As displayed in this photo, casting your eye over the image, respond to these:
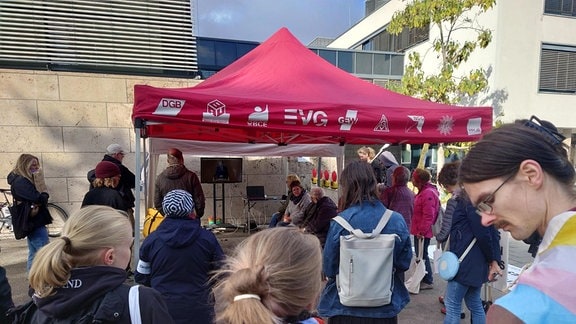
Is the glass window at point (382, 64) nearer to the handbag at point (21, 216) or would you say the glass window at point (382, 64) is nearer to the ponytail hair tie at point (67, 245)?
the handbag at point (21, 216)

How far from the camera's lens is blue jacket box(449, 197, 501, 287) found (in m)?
2.78

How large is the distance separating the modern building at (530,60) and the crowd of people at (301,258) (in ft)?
36.7

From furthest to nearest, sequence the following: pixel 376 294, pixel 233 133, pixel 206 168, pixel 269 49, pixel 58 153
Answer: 1. pixel 206 168
2. pixel 58 153
3. pixel 233 133
4. pixel 269 49
5. pixel 376 294

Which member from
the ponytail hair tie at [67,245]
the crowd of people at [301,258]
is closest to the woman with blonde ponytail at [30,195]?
the crowd of people at [301,258]

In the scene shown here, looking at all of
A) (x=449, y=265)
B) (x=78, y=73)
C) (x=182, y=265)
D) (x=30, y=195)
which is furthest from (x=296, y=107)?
(x=78, y=73)

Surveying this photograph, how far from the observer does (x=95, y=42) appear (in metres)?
6.62

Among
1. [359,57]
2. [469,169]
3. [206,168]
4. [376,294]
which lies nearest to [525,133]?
[469,169]

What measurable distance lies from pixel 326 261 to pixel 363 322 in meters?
0.49

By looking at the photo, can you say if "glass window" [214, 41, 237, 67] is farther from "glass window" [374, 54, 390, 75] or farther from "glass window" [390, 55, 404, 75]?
"glass window" [390, 55, 404, 75]

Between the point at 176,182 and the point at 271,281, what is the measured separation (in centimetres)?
401

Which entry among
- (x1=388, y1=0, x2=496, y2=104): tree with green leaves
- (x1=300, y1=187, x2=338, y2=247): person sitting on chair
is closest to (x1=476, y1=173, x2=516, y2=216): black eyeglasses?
(x1=300, y1=187, x2=338, y2=247): person sitting on chair

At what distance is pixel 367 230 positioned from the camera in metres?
2.21

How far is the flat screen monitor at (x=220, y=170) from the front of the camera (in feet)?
22.6

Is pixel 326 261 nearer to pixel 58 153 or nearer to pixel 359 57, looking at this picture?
pixel 58 153
